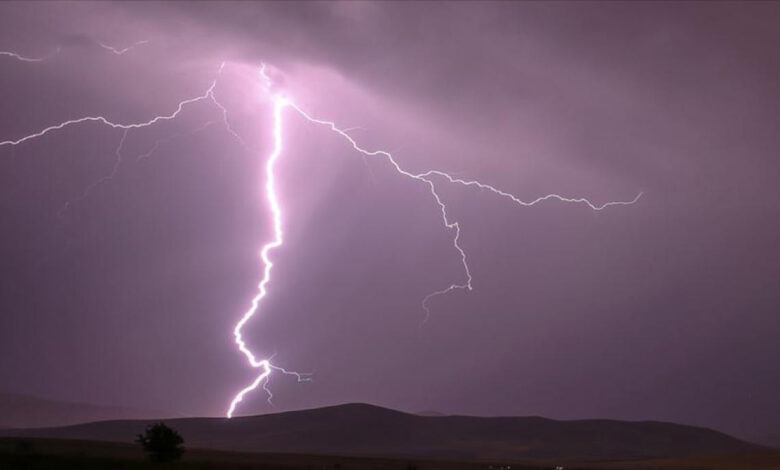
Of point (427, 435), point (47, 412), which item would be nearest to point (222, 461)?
point (427, 435)

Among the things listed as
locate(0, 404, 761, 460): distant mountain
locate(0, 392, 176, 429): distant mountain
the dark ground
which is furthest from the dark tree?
locate(0, 392, 176, 429): distant mountain

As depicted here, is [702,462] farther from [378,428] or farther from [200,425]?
[200,425]

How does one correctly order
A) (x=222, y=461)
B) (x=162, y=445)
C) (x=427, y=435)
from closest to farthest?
(x=162, y=445)
(x=222, y=461)
(x=427, y=435)

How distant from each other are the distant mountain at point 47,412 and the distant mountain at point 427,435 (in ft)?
222

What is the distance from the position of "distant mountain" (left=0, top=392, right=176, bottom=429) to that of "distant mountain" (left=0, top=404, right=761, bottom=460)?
67.7m

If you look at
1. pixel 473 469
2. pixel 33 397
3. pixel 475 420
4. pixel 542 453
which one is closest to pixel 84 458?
pixel 473 469

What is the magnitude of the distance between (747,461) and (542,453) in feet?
74.4

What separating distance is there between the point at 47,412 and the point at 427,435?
102 meters

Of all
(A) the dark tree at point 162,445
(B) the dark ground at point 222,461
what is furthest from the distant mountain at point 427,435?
(A) the dark tree at point 162,445

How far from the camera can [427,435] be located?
261 feet

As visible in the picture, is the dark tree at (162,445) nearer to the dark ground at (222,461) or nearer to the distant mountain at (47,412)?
the dark ground at (222,461)

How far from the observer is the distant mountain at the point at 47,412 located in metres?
142

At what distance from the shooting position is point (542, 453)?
69625mm

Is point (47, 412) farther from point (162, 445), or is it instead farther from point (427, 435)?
point (162, 445)
